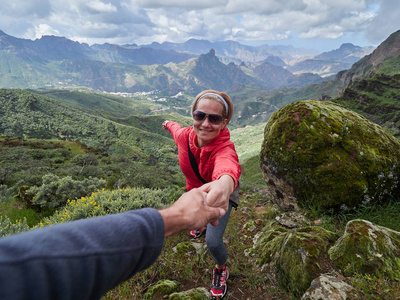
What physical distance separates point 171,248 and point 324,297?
3.66 meters

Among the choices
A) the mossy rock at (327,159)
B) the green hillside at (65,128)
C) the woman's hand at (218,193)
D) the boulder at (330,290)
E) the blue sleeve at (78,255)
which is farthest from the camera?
the green hillside at (65,128)

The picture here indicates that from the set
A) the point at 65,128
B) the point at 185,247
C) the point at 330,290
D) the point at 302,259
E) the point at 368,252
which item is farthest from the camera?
the point at 65,128

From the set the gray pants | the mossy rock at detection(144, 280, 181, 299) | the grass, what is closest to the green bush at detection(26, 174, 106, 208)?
the grass

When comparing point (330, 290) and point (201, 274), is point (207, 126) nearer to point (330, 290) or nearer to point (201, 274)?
point (330, 290)

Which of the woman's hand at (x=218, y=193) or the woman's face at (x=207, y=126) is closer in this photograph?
the woman's hand at (x=218, y=193)

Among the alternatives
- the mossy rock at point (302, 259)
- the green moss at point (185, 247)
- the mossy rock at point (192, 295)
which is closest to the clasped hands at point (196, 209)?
the mossy rock at point (302, 259)

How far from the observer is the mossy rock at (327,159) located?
5.51m

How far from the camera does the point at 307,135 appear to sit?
6.36m

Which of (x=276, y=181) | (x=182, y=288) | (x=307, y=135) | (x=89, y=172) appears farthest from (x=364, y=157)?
(x=89, y=172)

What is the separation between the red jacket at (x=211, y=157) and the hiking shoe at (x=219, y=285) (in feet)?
5.90

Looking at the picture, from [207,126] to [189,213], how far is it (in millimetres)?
2075

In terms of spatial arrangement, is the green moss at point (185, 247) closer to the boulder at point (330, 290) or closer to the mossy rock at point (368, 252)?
the boulder at point (330, 290)

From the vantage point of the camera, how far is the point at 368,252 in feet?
10.4

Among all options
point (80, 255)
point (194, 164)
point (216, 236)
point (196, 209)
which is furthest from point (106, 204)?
point (80, 255)
